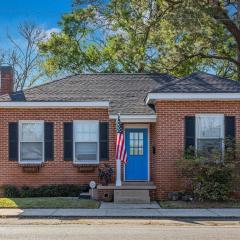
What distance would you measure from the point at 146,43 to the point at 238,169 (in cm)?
1693

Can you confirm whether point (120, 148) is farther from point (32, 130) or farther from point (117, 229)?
point (117, 229)

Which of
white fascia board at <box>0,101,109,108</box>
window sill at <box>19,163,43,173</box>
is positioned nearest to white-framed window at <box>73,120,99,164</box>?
white fascia board at <box>0,101,109,108</box>

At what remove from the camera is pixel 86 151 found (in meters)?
20.9

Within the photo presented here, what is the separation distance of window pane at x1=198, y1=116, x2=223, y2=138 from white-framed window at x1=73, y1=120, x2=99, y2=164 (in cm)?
434

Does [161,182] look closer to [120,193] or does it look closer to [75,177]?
[120,193]

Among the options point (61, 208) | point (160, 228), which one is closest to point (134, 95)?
point (61, 208)

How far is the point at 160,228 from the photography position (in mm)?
12961

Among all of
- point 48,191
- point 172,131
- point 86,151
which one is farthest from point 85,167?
point 172,131

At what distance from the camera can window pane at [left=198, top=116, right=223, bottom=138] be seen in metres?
19.4

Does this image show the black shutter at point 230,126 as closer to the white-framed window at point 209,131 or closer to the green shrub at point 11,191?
the white-framed window at point 209,131

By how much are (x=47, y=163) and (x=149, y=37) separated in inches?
619

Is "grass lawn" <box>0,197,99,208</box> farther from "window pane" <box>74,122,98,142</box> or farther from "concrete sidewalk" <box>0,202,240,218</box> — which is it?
"window pane" <box>74,122,98,142</box>

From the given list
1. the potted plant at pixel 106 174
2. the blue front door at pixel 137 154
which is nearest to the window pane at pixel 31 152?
the potted plant at pixel 106 174

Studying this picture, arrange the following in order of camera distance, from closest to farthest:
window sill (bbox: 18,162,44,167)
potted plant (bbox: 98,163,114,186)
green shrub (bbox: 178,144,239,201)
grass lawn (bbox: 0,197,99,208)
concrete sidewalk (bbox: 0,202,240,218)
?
concrete sidewalk (bbox: 0,202,240,218)
grass lawn (bbox: 0,197,99,208)
green shrub (bbox: 178,144,239,201)
potted plant (bbox: 98,163,114,186)
window sill (bbox: 18,162,44,167)
